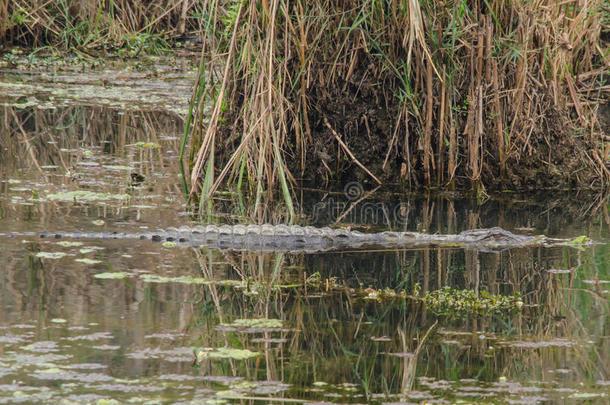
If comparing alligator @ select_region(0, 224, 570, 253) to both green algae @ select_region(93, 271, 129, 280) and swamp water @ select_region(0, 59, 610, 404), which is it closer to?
A: swamp water @ select_region(0, 59, 610, 404)

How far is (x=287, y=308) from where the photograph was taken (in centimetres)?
466

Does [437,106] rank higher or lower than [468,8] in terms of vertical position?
lower

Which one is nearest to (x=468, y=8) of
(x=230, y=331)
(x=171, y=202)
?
(x=171, y=202)

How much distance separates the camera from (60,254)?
5.49 metres

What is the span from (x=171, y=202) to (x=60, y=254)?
1771 mm

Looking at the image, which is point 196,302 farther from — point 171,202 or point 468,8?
point 468,8

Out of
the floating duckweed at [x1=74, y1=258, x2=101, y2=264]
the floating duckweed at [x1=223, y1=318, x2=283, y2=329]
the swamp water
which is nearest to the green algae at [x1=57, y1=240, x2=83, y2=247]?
the swamp water

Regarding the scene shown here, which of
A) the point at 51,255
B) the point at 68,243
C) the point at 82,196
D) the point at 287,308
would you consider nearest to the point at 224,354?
the point at 287,308

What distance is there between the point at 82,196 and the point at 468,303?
3.66m

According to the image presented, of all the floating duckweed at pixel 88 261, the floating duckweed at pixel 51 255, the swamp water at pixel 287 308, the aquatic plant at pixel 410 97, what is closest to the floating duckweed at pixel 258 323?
the swamp water at pixel 287 308

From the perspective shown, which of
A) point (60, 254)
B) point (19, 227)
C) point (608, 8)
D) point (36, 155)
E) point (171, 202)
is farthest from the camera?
point (608, 8)

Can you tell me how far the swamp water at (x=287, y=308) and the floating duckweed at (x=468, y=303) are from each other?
6 centimetres

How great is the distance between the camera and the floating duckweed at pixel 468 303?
477cm

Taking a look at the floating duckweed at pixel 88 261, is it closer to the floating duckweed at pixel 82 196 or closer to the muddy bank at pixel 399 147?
the floating duckweed at pixel 82 196
